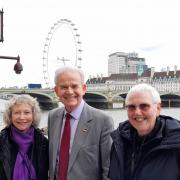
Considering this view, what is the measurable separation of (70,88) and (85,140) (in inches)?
12.6

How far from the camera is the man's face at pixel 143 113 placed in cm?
187

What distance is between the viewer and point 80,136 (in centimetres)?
223

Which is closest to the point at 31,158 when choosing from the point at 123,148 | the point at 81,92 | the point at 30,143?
the point at 30,143

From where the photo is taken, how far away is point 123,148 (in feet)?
6.31

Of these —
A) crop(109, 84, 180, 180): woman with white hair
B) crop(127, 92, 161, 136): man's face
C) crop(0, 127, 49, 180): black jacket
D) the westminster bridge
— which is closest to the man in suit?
crop(0, 127, 49, 180): black jacket

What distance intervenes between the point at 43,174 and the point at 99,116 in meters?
0.53

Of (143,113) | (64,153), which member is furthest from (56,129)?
(143,113)

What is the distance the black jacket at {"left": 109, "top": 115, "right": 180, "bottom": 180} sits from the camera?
1.75m

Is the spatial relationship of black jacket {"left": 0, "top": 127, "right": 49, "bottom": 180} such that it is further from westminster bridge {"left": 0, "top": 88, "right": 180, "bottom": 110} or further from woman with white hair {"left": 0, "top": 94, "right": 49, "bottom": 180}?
westminster bridge {"left": 0, "top": 88, "right": 180, "bottom": 110}

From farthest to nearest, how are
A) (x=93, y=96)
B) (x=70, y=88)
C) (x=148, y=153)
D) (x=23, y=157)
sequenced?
1. (x=93, y=96)
2. (x=23, y=157)
3. (x=70, y=88)
4. (x=148, y=153)

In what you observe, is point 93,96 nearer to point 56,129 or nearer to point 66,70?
point 56,129

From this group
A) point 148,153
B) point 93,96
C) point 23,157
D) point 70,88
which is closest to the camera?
point 148,153

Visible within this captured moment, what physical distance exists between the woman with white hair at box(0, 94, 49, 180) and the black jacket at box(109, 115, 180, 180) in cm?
58

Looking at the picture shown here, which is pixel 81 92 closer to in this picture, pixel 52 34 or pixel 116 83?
pixel 52 34
